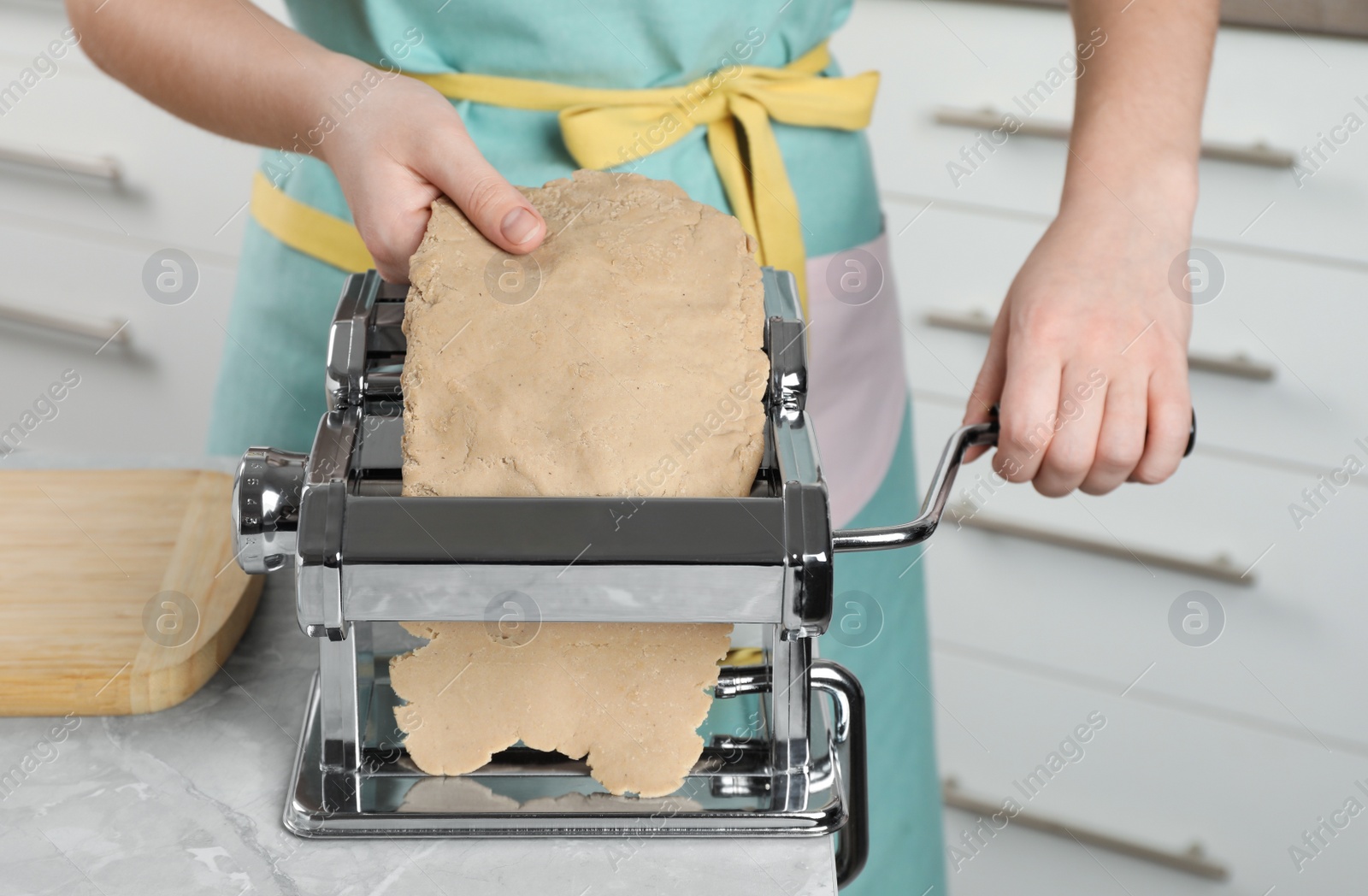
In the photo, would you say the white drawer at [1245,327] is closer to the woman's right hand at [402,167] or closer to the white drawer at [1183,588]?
the white drawer at [1183,588]

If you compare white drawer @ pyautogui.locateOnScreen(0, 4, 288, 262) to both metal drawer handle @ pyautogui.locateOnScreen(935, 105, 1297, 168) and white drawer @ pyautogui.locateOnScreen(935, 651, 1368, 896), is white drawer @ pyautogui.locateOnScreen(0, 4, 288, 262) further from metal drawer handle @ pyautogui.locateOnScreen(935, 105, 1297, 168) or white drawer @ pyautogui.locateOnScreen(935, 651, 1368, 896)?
white drawer @ pyautogui.locateOnScreen(935, 651, 1368, 896)

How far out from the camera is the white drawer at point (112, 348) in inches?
68.1

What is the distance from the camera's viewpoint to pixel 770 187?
0.69m

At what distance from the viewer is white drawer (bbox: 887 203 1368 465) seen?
1.18 metres

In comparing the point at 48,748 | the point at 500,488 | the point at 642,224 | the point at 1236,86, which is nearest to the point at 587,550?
the point at 500,488

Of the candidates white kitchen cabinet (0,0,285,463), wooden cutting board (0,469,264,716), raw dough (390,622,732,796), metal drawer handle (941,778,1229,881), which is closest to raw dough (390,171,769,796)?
raw dough (390,622,732,796)

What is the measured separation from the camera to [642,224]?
47cm

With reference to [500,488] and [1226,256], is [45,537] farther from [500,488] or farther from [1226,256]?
[1226,256]

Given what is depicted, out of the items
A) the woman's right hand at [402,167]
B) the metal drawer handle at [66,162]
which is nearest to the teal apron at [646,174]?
the woman's right hand at [402,167]

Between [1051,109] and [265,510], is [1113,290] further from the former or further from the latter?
[1051,109]

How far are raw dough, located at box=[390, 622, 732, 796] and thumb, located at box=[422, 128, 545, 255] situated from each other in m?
0.15

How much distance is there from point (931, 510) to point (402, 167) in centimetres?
27

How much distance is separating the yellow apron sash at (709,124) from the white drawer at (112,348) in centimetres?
105

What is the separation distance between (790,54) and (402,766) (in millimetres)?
500
